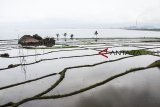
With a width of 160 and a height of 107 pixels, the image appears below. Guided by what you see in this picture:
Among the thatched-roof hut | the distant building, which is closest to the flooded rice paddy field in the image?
the distant building

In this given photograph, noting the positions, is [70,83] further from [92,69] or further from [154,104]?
[154,104]

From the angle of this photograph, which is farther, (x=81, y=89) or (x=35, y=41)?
(x=35, y=41)

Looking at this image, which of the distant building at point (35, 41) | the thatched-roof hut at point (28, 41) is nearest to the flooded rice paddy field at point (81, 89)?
the distant building at point (35, 41)

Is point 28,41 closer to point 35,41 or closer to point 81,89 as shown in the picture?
point 35,41

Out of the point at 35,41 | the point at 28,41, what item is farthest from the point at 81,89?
the point at 28,41

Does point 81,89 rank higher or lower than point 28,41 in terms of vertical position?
lower

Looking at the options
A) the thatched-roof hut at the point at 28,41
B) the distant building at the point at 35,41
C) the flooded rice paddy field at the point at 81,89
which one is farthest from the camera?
the thatched-roof hut at the point at 28,41

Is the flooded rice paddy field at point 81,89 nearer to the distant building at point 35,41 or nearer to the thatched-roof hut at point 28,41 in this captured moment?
the distant building at point 35,41

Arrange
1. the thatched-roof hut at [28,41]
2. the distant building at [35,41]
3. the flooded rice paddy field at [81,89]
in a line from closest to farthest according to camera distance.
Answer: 1. the flooded rice paddy field at [81,89]
2. the distant building at [35,41]
3. the thatched-roof hut at [28,41]

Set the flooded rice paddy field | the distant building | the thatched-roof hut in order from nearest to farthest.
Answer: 1. the flooded rice paddy field
2. the distant building
3. the thatched-roof hut

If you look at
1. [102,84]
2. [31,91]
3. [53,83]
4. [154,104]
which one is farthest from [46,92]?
[154,104]

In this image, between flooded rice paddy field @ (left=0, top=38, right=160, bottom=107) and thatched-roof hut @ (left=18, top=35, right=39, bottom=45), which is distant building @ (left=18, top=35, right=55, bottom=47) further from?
flooded rice paddy field @ (left=0, top=38, right=160, bottom=107)

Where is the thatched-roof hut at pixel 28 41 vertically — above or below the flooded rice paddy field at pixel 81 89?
above
